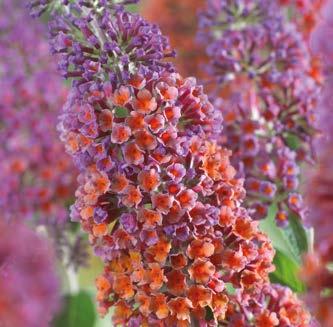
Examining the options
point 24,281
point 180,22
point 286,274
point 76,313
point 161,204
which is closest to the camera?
point 24,281

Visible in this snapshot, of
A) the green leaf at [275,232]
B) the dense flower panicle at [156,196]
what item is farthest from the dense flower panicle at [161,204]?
the green leaf at [275,232]

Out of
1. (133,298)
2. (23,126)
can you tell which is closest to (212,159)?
(133,298)

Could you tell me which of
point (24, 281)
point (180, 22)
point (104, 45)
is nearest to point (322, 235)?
point (24, 281)

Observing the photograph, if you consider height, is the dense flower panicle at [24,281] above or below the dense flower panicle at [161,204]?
below

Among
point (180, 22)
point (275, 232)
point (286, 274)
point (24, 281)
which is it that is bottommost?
point (24, 281)

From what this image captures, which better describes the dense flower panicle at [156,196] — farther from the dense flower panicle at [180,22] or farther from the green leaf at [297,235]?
the dense flower panicle at [180,22]

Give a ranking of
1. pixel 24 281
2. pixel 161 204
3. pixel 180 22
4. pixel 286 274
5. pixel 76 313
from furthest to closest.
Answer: pixel 180 22 < pixel 76 313 < pixel 286 274 < pixel 161 204 < pixel 24 281

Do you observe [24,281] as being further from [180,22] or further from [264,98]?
[180,22]
